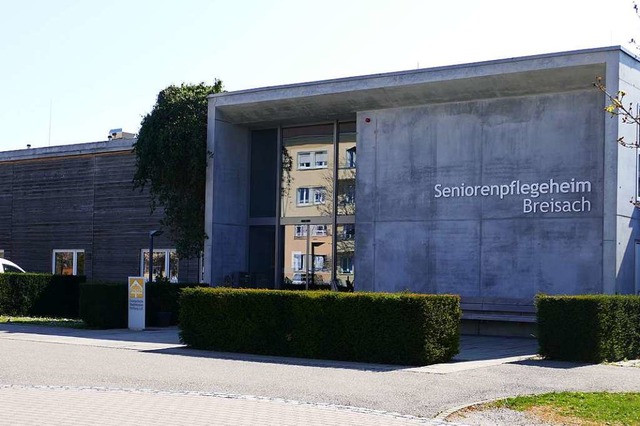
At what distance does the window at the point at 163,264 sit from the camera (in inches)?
1254

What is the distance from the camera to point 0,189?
37281 millimetres

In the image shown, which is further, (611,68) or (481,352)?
(611,68)

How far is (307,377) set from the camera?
13.9 meters

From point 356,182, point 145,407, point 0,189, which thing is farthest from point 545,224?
point 0,189

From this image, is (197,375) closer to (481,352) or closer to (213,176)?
(481,352)

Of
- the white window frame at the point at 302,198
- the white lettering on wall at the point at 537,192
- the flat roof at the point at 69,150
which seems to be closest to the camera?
the white lettering on wall at the point at 537,192

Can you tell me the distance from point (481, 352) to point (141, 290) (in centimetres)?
957

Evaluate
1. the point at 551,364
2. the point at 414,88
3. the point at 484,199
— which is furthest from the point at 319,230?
the point at 551,364

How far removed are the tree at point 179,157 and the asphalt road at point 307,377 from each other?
10.5 metres

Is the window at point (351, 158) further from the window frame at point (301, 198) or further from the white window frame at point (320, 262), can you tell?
the white window frame at point (320, 262)

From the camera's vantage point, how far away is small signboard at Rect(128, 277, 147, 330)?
2345 cm

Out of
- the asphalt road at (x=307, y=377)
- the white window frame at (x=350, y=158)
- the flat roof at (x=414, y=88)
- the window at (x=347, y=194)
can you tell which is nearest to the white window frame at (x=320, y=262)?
the window at (x=347, y=194)

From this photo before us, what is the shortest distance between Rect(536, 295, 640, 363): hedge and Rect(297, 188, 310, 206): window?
12.0 m

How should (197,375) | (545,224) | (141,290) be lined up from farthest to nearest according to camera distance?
1. (141,290)
2. (545,224)
3. (197,375)
